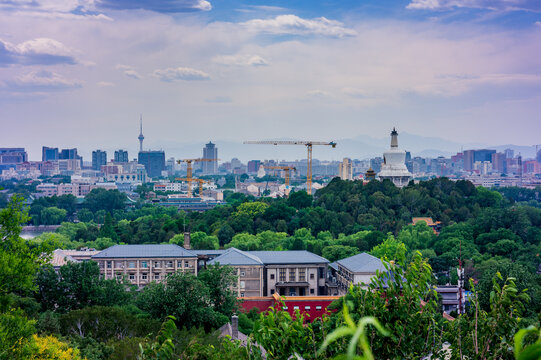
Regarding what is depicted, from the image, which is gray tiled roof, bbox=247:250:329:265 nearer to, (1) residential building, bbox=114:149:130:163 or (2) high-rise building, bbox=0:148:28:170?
(2) high-rise building, bbox=0:148:28:170

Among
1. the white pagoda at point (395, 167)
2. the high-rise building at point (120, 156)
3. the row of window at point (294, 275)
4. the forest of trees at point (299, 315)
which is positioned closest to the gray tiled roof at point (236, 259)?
the row of window at point (294, 275)

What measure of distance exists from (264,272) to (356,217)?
14675 millimetres

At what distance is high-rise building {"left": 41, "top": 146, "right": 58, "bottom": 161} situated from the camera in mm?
142750

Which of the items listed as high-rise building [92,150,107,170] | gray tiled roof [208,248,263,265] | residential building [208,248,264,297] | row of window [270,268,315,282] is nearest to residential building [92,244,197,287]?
gray tiled roof [208,248,263,265]

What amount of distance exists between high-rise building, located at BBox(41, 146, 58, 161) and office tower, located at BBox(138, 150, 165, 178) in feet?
61.6

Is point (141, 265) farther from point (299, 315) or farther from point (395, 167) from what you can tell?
point (395, 167)

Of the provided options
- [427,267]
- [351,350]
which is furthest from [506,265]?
[351,350]

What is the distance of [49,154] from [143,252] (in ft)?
423

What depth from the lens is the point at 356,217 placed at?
117 ft

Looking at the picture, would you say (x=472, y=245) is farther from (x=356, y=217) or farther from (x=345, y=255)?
(x=356, y=217)

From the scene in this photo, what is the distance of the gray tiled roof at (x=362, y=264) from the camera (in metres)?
20.4

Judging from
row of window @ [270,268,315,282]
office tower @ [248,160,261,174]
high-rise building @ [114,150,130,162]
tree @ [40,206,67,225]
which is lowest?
tree @ [40,206,67,225]

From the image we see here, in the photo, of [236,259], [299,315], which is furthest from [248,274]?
[299,315]

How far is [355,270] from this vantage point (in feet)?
66.9
